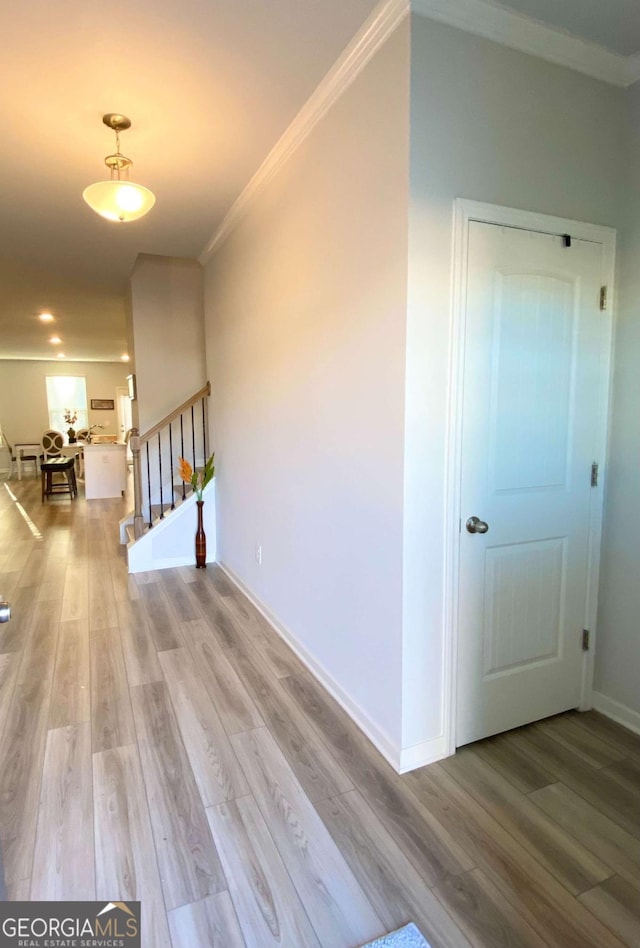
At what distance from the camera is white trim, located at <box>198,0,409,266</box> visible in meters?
1.68

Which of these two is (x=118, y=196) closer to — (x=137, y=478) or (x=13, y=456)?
(x=137, y=478)

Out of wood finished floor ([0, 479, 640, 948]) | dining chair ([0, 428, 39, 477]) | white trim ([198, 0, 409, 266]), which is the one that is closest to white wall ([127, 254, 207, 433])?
white trim ([198, 0, 409, 266])

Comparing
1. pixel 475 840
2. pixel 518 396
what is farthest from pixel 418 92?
pixel 475 840

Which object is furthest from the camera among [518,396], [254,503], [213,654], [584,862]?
[254,503]

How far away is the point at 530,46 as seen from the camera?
1778 millimetres

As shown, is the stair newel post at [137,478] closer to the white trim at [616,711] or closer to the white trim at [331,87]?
the white trim at [331,87]

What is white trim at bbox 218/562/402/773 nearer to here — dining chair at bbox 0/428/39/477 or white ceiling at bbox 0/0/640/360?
white ceiling at bbox 0/0/640/360

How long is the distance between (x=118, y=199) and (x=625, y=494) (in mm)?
2587

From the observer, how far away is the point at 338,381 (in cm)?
218

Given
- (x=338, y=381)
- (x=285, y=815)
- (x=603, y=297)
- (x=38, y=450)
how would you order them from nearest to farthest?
1. (x=285, y=815)
2. (x=603, y=297)
3. (x=338, y=381)
4. (x=38, y=450)

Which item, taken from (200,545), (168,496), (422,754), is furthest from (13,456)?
(422,754)

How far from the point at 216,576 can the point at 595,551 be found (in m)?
2.90

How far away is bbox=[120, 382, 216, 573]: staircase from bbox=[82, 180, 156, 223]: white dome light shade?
86.5 inches

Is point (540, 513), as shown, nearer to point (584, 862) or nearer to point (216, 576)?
point (584, 862)
